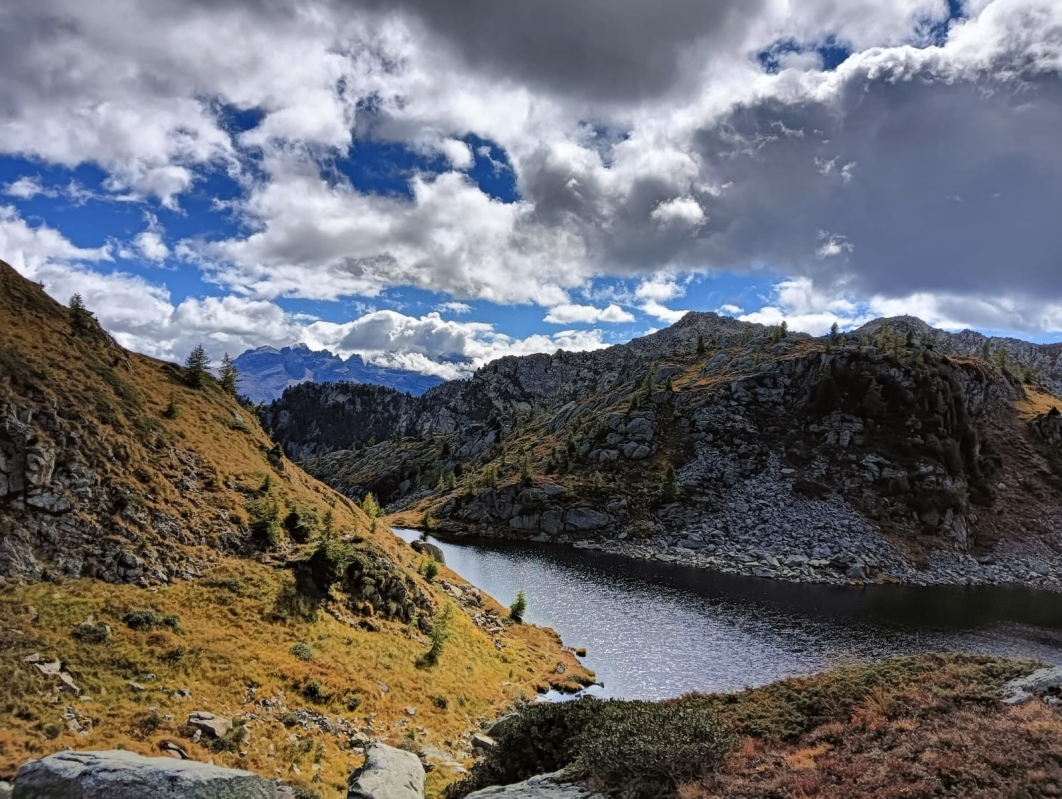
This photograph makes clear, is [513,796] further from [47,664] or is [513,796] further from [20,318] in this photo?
[20,318]

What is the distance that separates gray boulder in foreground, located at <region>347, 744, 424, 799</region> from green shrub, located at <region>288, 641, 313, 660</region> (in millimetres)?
11047

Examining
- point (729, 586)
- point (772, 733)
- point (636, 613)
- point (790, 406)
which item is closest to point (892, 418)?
point (790, 406)

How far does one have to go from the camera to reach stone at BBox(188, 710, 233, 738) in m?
25.5

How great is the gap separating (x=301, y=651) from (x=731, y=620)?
173 ft

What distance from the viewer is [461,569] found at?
99188mm

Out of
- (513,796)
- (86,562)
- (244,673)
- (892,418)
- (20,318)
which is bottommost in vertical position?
(244,673)

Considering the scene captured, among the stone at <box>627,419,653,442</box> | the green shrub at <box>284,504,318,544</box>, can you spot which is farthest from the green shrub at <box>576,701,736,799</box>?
the stone at <box>627,419,653,442</box>

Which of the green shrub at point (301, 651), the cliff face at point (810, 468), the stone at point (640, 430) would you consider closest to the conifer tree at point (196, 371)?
the green shrub at point (301, 651)

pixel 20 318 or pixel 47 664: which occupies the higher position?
pixel 20 318

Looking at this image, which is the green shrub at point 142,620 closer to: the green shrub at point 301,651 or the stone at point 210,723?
the stone at point 210,723

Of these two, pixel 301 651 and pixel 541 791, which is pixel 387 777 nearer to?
pixel 541 791

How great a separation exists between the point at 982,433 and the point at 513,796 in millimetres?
169678

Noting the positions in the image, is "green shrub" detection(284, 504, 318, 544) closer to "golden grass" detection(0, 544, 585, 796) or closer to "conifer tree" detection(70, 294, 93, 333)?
"golden grass" detection(0, 544, 585, 796)

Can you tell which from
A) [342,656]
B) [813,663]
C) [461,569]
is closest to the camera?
[342,656]
